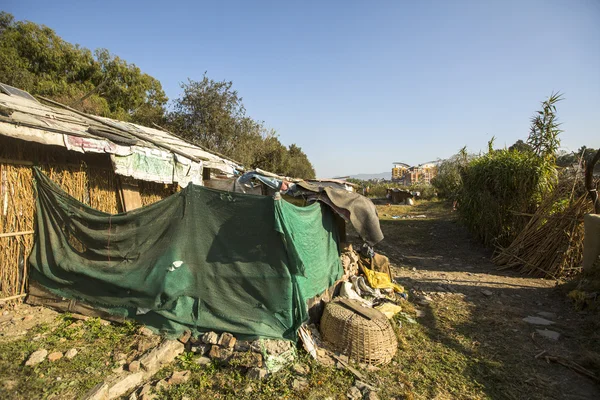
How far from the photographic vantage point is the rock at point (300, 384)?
288 cm

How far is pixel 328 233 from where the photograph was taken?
4988mm

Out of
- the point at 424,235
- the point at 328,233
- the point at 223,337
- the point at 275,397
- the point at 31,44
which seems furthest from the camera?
the point at 31,44

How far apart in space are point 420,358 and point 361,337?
0.85 meters

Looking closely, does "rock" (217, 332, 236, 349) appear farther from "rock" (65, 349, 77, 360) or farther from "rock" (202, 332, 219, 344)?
"rock" (65, 349, 77, 360)

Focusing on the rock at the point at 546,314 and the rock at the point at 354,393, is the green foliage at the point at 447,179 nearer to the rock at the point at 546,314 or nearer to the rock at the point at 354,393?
the rock at the point at 546,314

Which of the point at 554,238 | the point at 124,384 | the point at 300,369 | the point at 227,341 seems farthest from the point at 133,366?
the point at 554,238

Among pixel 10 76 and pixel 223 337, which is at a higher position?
pixel 10 76

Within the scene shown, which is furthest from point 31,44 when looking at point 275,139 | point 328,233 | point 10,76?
point 328,233

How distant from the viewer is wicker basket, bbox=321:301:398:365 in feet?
11.3

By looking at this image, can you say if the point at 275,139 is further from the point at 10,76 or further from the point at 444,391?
the point at 444,391

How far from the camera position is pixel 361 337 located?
11.3 ft

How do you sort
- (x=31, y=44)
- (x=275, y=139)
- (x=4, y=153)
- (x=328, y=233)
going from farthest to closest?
1. (x=275, y=139)
2. (x=31, y=44)
3. (x=328, y=233)
4. (x=4, y=153)

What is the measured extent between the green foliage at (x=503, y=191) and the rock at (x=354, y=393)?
755 cm

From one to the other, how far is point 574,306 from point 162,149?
25.3 ft
